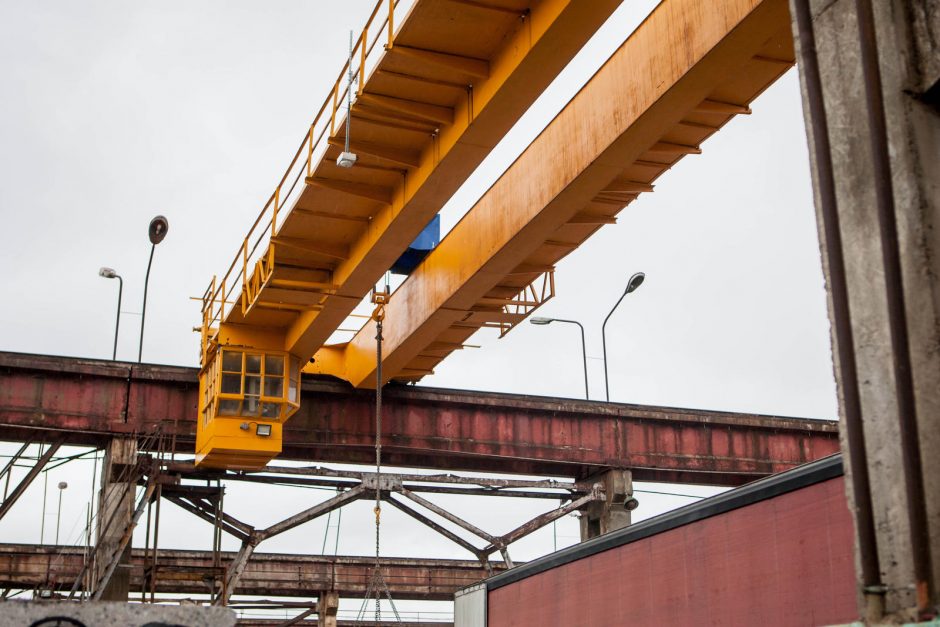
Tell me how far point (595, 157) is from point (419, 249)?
22.5ft

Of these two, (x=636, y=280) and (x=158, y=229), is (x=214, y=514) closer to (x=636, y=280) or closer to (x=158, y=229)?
(x=158, y=229)

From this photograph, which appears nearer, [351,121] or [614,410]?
[351,121]

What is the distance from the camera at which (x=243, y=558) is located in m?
23.5

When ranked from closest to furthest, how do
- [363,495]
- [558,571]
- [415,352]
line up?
[558,571] → [415,352] → [363,495]

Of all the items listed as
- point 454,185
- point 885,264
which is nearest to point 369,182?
point 454,185

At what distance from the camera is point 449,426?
25.8 m

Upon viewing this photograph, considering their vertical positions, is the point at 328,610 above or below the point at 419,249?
below

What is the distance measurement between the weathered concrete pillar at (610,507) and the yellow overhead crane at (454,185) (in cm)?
535

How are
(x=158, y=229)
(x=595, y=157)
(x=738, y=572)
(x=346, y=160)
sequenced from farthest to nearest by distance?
1. (x=158, y=229)
2. (x=346, y=160)
3. (x=595, y=157)
4. (x=738, y=572)

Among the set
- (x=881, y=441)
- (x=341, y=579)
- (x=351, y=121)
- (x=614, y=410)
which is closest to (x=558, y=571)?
(x=351, y=121)

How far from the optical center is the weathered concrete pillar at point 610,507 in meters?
26.1

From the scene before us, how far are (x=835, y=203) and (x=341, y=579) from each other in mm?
28457

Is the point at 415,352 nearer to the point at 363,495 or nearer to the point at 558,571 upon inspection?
the point at 363,495

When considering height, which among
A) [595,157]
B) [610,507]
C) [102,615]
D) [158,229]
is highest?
[158,229]
